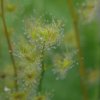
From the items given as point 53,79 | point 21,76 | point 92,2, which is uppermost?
point 92,2

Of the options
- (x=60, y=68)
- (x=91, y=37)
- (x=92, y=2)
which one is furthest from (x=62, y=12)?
(x=60, y=68)

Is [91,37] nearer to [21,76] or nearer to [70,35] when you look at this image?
[70,35]

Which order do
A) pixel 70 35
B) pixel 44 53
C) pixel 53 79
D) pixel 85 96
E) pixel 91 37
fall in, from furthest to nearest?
pixel 91 37, pixel 53 79, pixel 70 35, pixel 85 96, pixel 44 53

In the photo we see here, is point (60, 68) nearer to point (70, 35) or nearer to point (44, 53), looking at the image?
point (44, 53)

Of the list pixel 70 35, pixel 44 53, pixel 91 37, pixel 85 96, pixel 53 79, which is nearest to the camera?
pixel 44 53

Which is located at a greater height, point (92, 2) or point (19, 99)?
point (92, 2)

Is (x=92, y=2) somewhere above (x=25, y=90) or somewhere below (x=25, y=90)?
above

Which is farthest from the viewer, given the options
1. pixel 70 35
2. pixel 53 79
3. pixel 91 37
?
pixel 91 37

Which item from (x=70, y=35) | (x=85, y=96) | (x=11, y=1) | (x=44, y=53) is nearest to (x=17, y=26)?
(x=70, y=35)

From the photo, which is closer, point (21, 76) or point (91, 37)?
point (21, 76)
